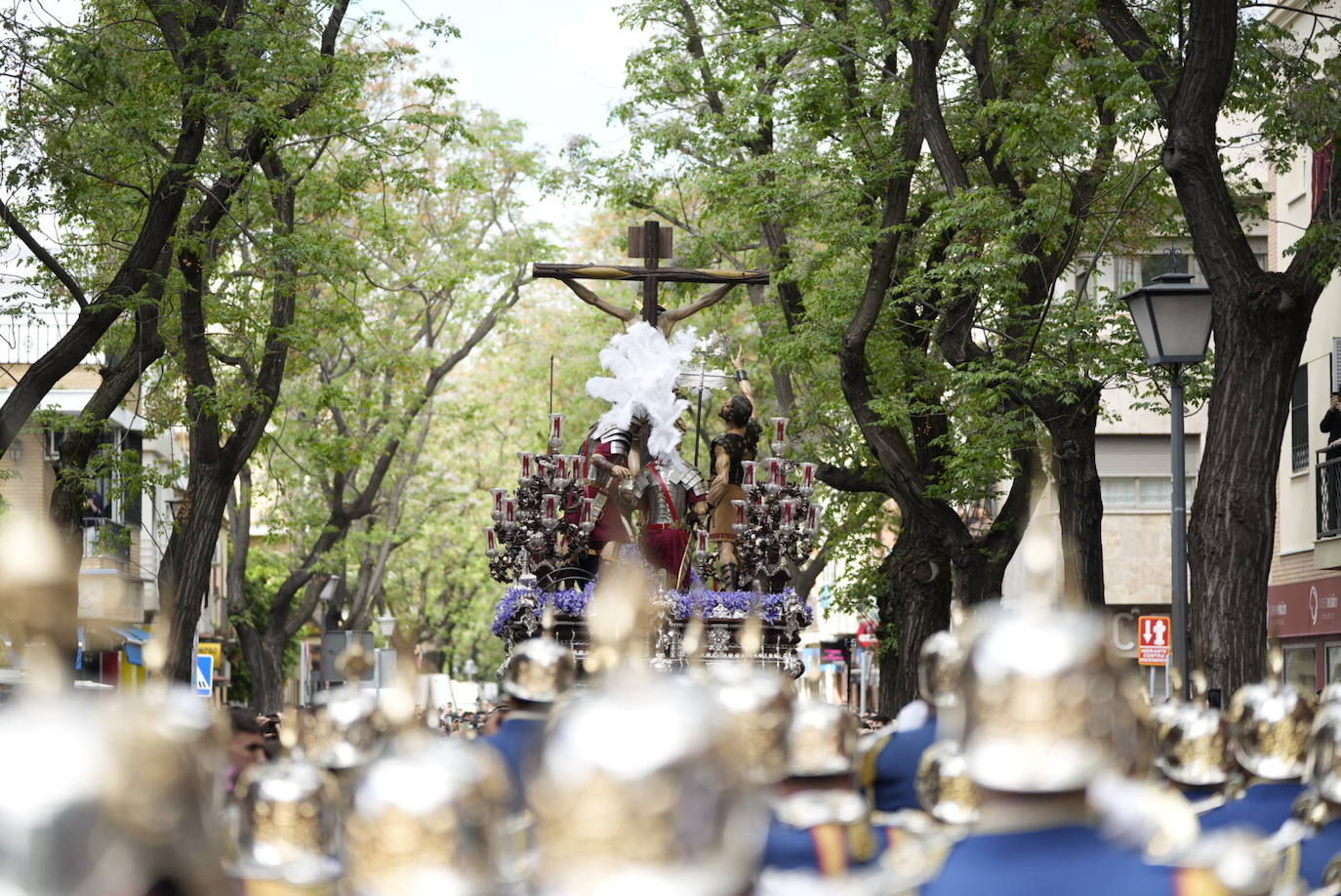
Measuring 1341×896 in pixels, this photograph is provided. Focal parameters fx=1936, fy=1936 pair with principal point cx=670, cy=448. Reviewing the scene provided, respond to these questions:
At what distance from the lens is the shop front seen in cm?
2477

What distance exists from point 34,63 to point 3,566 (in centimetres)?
1366

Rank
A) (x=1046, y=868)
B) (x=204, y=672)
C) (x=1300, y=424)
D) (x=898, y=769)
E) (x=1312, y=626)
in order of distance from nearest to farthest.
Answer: (x=1046, y=868) → (x=898, y=769) → (x=204, y=672) → (x=1312, y=626) → (x=1300, y=424)

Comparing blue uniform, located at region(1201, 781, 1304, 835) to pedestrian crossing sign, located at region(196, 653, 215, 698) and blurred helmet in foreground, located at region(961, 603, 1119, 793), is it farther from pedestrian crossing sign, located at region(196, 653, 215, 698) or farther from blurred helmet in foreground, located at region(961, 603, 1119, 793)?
pedestrian crossing sign, located at region(196, 653, 215, 698)

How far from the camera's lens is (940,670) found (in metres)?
6.06

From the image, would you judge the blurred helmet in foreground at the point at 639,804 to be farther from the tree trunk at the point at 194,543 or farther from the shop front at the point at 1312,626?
the shop front at the point at 1312,626

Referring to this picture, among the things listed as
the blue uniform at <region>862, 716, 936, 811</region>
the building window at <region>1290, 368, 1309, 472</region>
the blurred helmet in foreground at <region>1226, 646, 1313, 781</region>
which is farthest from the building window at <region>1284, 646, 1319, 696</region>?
the blurred helmet in foreground at <region>1226, 646, 1313, 781</region>

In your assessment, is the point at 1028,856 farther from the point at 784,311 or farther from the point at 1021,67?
the point at 784,311

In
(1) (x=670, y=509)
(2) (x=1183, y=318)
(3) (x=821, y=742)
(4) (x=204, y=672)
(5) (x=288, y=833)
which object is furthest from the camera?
(4) (x=204, y=672)

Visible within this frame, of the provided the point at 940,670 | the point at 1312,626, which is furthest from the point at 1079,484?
the point at 940,670

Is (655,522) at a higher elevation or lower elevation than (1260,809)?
higher

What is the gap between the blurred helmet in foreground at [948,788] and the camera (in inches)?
204

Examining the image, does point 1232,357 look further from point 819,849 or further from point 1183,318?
point 819,849

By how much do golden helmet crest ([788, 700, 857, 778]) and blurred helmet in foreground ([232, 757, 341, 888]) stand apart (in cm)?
141

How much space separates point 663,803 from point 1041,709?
0.90 m
